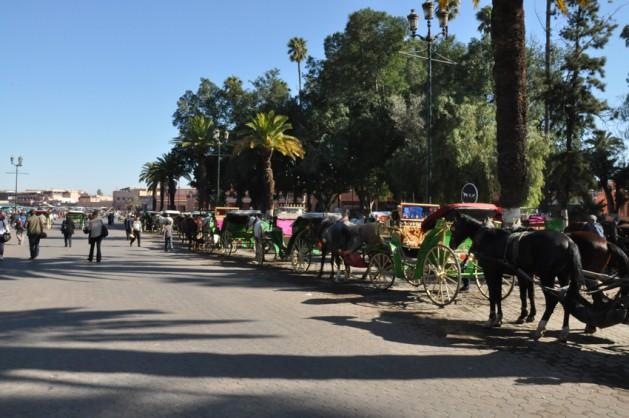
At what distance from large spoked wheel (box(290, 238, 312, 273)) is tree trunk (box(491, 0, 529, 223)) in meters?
6.12

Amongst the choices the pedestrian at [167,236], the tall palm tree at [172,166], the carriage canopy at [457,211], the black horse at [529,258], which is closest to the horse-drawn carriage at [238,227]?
the pedestrian at [167,236]

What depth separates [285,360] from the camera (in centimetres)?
608

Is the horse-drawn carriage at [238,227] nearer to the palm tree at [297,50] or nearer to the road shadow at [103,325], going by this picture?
the road shadow at [103,325]

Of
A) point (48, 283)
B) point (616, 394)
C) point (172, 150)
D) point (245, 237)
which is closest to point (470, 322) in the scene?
point (616, 394)

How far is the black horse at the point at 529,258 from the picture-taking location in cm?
718

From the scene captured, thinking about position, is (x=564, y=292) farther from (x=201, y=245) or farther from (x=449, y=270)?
(x=201, y=245)

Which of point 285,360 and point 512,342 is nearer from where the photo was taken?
point 285,360

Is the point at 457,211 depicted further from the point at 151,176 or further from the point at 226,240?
the point at 151,176

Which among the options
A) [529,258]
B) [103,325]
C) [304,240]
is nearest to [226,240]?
[304,240]

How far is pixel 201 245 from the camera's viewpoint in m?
28.3

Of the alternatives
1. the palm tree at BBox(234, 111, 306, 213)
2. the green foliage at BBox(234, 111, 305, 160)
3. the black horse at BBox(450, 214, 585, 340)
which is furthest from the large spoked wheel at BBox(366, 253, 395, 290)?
the green foliage at BBox(234, 111, 305, 160)

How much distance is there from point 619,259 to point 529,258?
50.1 inches

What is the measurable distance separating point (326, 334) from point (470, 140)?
25.3 m

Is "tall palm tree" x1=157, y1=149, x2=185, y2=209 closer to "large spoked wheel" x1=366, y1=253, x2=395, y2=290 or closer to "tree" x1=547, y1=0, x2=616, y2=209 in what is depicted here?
"tree" x1=547, y1=0, x2=616, y2=209
